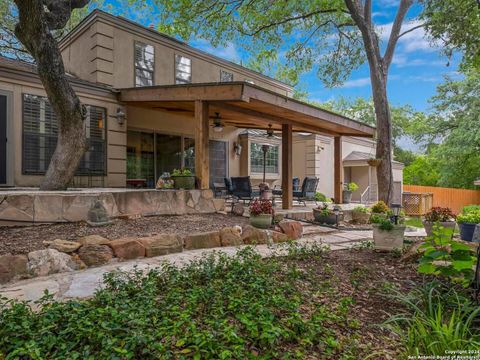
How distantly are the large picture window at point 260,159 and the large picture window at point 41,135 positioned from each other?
6.04 metres

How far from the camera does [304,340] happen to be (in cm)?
202

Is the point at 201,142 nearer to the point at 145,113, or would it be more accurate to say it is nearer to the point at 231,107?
the point at 231,107

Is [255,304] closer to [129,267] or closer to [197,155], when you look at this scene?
[129,267]

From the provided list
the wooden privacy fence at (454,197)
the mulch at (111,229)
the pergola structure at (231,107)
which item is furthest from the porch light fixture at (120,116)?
the wooden privacy fence at (454,197)

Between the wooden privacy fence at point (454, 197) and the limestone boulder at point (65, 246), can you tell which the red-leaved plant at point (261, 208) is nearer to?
the limestone boulder at point (65, 246)

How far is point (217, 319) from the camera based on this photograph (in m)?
2.16

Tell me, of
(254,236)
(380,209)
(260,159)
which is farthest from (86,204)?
(260,159)

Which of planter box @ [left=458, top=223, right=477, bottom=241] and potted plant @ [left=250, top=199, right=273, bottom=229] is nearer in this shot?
potted plant @ [left=250, top=199, right=273, bottom=229]

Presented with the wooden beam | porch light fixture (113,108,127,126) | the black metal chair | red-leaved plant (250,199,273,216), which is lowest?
red-leaved plant (250,199,273,216)

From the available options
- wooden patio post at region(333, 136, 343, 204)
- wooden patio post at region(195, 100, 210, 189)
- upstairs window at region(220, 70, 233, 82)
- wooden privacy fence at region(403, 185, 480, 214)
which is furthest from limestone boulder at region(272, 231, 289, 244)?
wooden privacy fence at region(403, 185, 480, 214)

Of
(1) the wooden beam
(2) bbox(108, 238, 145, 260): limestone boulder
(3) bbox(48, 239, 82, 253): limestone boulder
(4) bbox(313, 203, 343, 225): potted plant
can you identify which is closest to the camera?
(3) bbox(48, 239, 82, 253): limestone boulder

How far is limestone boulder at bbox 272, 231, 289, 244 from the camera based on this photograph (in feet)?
17.9

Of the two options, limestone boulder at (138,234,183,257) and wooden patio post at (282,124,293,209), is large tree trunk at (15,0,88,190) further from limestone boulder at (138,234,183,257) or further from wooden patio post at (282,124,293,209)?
wooden patio post at (282,124,293,209)

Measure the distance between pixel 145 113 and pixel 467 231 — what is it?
8724 millimetres
